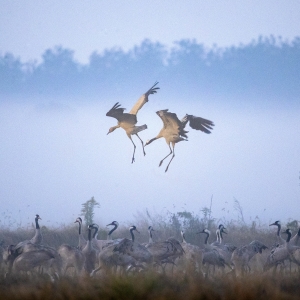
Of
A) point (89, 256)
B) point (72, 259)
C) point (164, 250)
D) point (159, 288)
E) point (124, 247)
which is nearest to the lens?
point (159, 288)

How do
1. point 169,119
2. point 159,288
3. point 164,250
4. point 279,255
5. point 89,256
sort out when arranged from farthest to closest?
point 169,119, point 279,255, point 89,256, point 164,250, point 159,288

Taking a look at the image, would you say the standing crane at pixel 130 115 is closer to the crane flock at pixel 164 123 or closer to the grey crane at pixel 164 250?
the crane flock at pixel 164 123

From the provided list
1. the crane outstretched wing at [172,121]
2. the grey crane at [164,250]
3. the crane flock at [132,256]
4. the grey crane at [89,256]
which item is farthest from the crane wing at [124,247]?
the crane outstretched wing at [172,121]

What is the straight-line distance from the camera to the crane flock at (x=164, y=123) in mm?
14852

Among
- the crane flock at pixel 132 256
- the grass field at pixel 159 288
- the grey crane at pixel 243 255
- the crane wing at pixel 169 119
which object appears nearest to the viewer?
the grass field at pixel 159 288

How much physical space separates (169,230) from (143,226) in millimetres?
820

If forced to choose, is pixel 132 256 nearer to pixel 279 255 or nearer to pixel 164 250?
pixel 164 250

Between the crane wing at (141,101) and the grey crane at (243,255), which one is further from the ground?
the crane wing at (141,101)

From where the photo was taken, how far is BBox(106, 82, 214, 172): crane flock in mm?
14852

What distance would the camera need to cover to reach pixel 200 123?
50.8ft

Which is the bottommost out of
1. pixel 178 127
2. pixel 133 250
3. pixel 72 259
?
pixel 72 259

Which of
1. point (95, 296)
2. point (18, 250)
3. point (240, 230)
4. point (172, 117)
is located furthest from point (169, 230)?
point (95, 296)

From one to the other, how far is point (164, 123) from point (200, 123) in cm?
89

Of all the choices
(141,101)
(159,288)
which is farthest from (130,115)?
(159,288)
